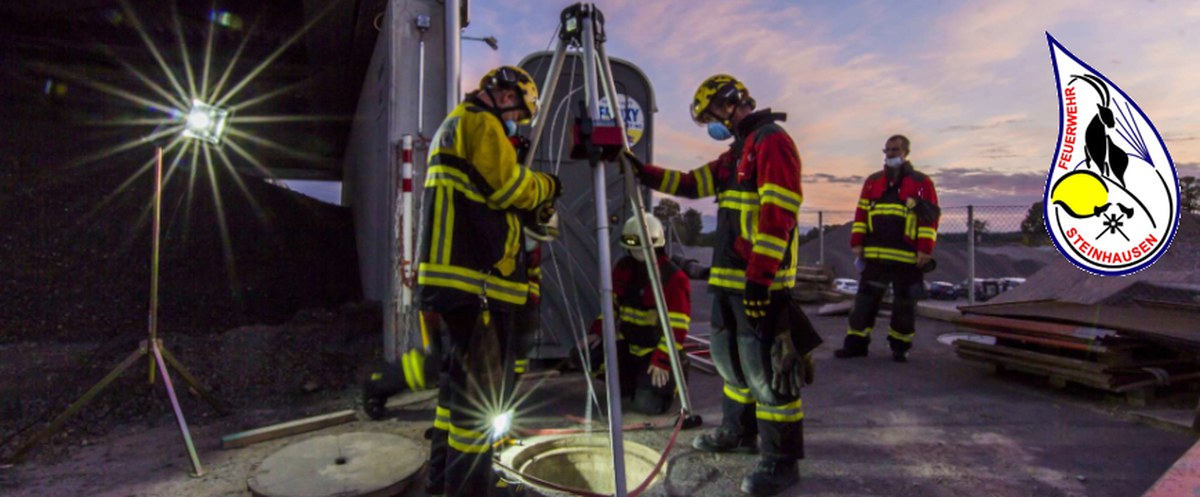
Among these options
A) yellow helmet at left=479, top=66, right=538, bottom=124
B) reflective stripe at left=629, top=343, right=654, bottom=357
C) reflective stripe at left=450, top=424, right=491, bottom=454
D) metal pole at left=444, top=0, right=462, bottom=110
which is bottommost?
reflective stripe at left=450, top=424, right=491, bottom=454

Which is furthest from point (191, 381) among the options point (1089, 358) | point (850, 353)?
point (1089, 358)

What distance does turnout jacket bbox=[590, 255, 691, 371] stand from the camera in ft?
14.4

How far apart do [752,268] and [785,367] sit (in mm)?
504

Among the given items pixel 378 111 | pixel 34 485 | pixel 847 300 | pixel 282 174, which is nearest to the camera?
pixel 34 485

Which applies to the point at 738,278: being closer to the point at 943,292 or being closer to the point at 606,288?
the point at 606,288

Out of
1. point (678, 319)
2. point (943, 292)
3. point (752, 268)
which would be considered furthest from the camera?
point (943, 292)

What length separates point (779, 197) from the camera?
9.73 feet

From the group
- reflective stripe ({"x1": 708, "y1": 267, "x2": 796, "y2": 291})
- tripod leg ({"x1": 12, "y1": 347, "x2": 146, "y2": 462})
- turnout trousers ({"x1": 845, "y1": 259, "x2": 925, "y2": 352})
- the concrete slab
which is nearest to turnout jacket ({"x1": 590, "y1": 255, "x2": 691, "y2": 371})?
the concrete slab

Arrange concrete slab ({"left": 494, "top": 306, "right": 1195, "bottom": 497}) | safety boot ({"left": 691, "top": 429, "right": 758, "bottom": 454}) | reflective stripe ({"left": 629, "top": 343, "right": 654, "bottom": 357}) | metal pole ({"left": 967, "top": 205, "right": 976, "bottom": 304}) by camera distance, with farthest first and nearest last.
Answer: metal pole ({"left": 967, "top": 205, "right": 976, "bottom": 304}) < reflective stripe ({"left": 629, "top": 343, "right": 654, "bottom": 357}) < safety boot ({"left": 691, "top": 429, "right": 758, "bottom": 454}) < concrete slab ({"left": 494, "top": 306, "right": 1195, "bottom": 497})

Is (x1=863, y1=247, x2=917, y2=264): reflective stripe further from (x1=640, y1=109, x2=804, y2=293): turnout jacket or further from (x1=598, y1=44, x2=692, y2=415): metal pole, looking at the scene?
(x1=598, y1=44, x2=692, y2=415): metal pole

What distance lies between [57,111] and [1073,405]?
15.7 metres

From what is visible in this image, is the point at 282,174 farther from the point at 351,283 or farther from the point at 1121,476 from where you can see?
the point at 1121,476

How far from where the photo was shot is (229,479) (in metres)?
3.34

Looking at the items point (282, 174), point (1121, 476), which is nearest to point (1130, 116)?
point (1121, 476)
